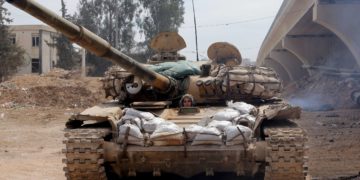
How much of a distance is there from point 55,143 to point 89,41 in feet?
27.8

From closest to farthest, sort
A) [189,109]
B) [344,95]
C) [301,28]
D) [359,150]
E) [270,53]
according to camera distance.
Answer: [189,109]
[359,150]
[344,95]
[301,28]
[270,53]

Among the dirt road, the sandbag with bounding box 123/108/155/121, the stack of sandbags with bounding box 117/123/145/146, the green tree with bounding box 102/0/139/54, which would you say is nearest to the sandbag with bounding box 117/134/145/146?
the stack of sandbags with bounding box 117/123/145/146

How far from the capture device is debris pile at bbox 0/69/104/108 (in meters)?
25.5

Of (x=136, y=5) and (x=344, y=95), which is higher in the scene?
(x=136, y=5)

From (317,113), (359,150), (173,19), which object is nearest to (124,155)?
(359,150)

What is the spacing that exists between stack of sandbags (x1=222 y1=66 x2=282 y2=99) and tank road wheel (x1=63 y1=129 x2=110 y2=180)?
7.73ft

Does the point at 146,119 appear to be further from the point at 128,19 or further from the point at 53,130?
the point at 128,19

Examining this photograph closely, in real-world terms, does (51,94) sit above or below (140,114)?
above

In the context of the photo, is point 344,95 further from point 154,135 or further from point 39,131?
point 154,135

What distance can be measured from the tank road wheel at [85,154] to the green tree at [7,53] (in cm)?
3176

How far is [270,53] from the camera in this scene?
123 feet

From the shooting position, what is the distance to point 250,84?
29.5ft

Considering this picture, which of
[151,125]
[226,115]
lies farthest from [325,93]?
[151,125]

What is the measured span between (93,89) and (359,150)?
17248mm
